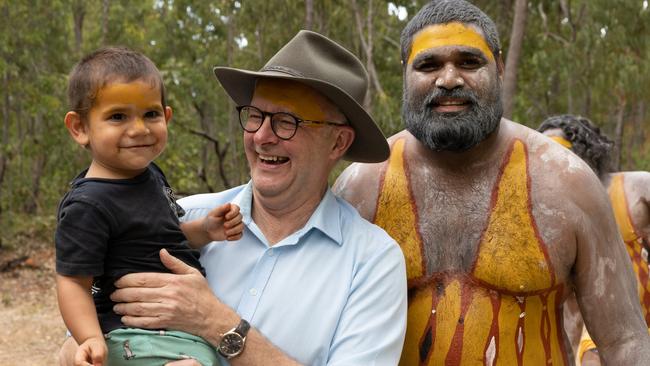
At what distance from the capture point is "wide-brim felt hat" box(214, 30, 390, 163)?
2.53m

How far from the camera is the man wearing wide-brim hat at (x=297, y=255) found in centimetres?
234

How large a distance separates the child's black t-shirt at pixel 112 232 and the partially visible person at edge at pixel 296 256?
0.17 ft

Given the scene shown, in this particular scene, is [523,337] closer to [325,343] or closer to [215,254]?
[325,343]

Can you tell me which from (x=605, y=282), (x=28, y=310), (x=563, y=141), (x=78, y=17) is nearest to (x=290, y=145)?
(x=605, y=282)

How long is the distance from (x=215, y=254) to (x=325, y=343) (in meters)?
0.51

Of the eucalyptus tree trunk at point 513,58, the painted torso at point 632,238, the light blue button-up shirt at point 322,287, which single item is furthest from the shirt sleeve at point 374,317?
the eucalyptus tree trunk at point 513,58

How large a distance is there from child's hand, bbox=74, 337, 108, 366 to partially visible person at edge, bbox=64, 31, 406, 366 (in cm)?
17

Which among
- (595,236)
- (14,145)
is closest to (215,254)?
(595,236)

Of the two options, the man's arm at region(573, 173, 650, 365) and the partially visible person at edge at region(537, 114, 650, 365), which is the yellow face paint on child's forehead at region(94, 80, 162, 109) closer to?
the man's arm at region(573, 173, 650, 365)

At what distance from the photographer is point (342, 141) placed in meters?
2.69

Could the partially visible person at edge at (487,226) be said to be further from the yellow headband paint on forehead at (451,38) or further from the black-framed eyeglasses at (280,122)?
the black-framed eyeglasses at (280,122)

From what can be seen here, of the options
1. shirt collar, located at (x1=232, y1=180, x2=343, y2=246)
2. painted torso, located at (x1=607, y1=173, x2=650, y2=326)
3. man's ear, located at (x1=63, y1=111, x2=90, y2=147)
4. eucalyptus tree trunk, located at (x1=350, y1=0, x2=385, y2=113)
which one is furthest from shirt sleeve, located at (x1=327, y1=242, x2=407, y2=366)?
eucalyptus tree trunk, located at (x1=350, y1=0, x2=385, y2=113)

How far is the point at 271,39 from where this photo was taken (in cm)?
1461

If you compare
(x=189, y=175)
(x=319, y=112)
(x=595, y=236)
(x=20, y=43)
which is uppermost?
(x=20, y=43)
